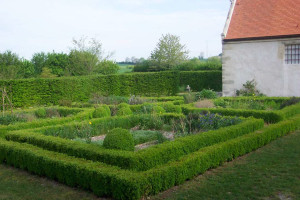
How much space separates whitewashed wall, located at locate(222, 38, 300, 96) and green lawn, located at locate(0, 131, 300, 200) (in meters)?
12.2

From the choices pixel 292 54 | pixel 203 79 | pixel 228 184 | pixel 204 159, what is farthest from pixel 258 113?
pixel 203 79

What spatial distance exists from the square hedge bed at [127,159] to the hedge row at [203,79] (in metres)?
20.0

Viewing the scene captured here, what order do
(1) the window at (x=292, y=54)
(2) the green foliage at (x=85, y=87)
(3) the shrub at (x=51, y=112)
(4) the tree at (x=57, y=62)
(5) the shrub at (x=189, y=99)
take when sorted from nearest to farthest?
(3) the shrub at (x=51, y=112) < (5) the shrub at (x=189, y=99) < (1) the window at (x=292, y=54) < (2) the green foliage at (x=85, y=87) < (4) the tree at (x=57, y=62)

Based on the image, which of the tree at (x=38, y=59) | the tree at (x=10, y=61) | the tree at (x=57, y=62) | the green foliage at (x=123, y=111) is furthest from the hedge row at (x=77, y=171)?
the tree at (x=38, y=59)

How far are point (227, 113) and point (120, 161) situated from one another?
23.5ft

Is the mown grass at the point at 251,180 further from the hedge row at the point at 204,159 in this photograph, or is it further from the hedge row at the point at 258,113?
the hedge row at the point at 258,113

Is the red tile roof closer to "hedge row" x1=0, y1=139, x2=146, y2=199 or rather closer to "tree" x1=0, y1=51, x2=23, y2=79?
"hedge row" x1=0, y1=139, x2=146, y2=199

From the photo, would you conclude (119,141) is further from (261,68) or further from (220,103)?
(261,68)

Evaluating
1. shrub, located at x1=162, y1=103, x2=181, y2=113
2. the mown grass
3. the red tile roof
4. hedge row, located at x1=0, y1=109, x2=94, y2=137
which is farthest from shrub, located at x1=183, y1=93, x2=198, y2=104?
the mown grass

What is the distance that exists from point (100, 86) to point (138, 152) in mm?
17284

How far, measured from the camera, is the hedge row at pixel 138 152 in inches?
244

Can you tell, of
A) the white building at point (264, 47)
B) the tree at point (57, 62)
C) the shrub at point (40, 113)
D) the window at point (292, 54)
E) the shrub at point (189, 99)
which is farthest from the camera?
the tree at point (57, 62)

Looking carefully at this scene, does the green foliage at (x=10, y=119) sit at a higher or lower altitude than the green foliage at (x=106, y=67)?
lower

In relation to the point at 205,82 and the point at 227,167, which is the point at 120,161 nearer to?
the point at 227,167
